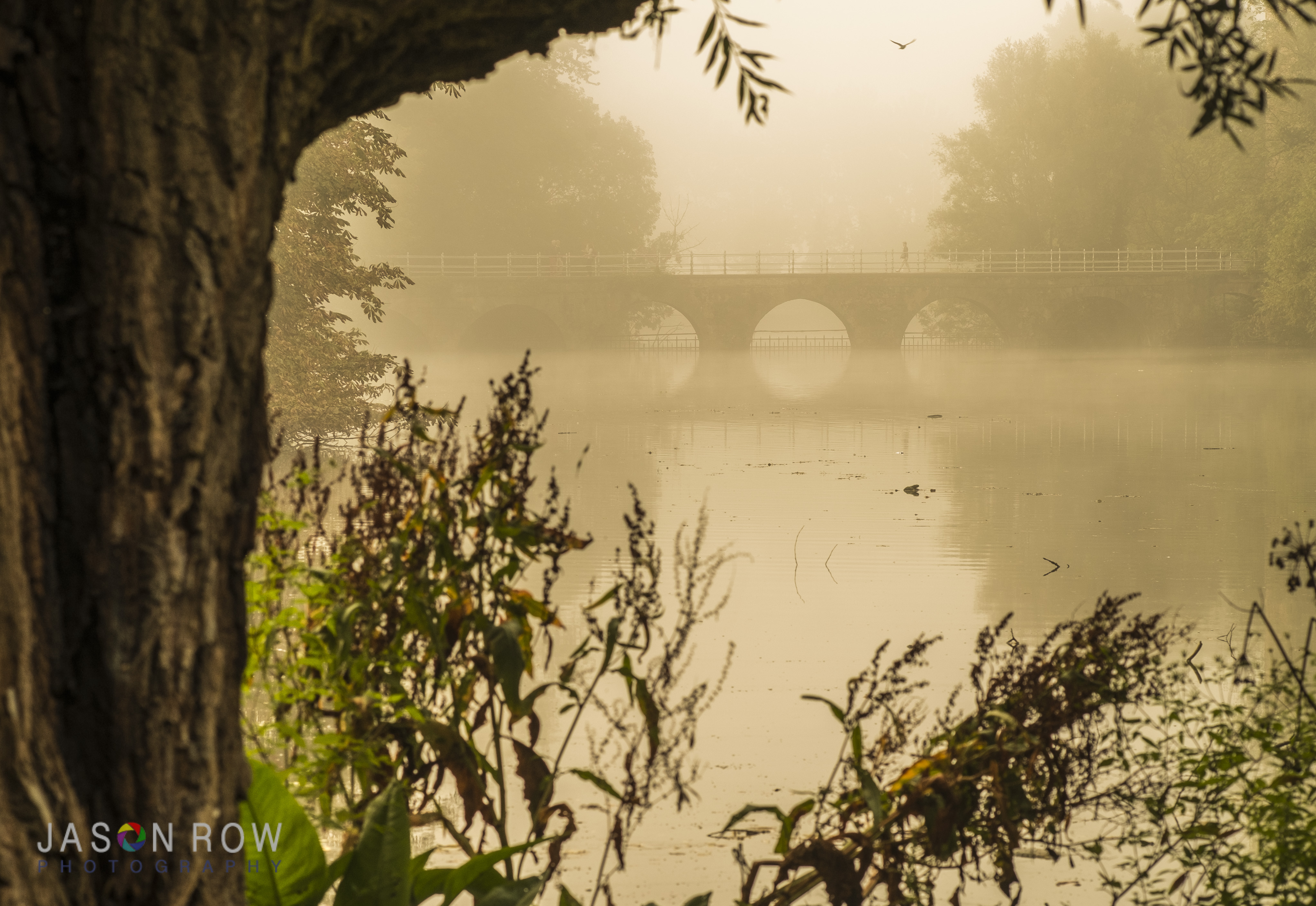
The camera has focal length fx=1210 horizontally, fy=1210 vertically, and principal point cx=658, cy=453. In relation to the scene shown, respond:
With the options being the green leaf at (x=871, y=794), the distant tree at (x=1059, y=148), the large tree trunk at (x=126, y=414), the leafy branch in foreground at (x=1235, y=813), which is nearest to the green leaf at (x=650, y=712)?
the green leaf at (x=871, y=794)

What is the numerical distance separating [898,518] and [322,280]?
7.89 m

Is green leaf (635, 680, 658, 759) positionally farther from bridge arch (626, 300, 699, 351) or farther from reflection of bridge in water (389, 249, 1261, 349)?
bridge arch (626, 300, 699, 351)

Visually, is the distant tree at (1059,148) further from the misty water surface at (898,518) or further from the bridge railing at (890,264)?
the misty water surface at (898,518)

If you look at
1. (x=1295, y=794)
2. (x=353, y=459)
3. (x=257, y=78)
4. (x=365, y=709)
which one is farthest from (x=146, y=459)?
(x=353, y=459)

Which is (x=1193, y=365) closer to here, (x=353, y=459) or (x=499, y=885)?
(x=353, y=459)

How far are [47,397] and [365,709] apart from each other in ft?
3.33

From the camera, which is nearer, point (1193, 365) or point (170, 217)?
point (170, 217)

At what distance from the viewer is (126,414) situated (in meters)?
1.34

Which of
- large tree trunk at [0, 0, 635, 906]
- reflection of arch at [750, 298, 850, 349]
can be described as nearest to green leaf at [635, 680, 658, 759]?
large tree trunk at [0, 0, 635, 906]

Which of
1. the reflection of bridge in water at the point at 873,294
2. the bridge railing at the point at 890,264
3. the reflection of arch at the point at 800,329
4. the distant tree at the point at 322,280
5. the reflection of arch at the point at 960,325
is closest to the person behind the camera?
the distant tree at the point at 322,280

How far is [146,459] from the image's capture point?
4.45 feet

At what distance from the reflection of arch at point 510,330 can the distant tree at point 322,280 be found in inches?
1190

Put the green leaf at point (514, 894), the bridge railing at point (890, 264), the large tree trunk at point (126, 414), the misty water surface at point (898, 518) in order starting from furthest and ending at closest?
the bridge railing at point (890, 264)
the misty water surface at point (898, 518)
the green leaf at point (514, 894)
the large tree trunk at point (126, 414)

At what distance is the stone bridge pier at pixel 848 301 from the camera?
130 feet
